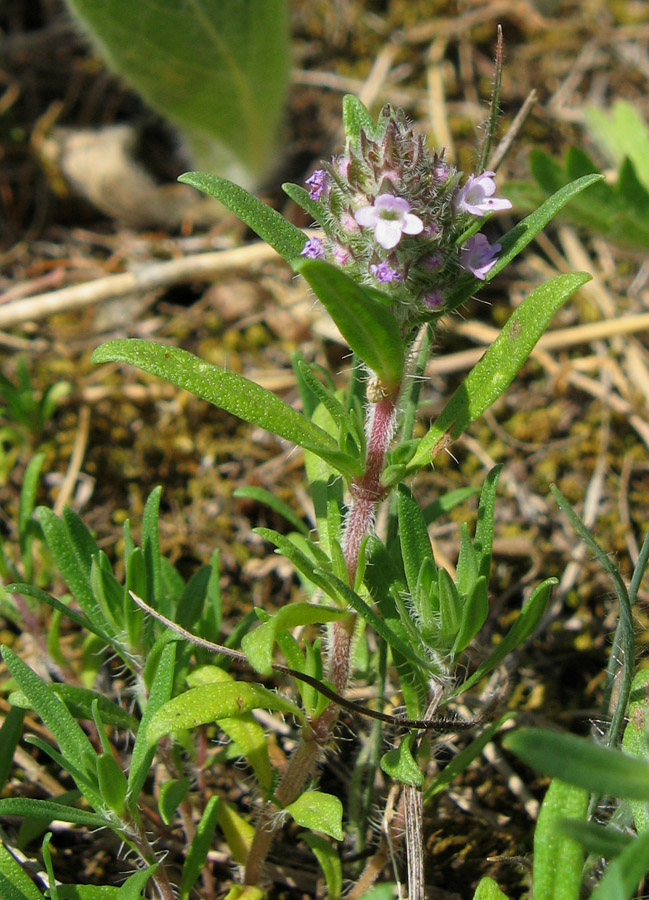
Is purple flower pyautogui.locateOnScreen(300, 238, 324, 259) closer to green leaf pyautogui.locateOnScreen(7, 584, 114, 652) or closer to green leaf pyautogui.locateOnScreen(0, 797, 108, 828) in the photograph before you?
green leaf pyautogui.locateOnScreen(7, 584, 114, 652)

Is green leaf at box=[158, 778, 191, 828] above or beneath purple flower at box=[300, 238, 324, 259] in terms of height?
beneath

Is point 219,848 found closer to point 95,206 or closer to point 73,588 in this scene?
point 73,588

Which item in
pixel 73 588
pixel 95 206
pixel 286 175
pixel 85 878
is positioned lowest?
pixel 85 878

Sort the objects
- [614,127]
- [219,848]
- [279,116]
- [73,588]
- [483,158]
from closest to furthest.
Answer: [483,158], [73,588], [219,848], [614,127], [279,116]

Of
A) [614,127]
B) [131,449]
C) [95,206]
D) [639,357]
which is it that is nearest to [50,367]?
[131,449]

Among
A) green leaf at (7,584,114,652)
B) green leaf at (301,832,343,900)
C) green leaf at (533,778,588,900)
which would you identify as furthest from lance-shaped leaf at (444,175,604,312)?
green leaf at (301,832,343,900)

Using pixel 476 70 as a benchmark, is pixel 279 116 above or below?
below

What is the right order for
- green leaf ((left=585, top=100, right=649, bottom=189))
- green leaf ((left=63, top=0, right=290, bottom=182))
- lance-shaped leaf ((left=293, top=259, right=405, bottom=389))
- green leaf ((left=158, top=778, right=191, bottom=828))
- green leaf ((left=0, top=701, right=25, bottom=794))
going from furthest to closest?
1. green leaf ((left=585, top=100, right=649, bottom=189))
2. green leaf ((left=63, top=0, right=290, bottom=182))
3. green leaf ((left=0, top=701, right=25, bottom=794))
4. green leaf ((left=158, top=778, right=191, bottom=828))
5. lance-shaped leaf ((left=293, top=259, right=405, bottom=389))
